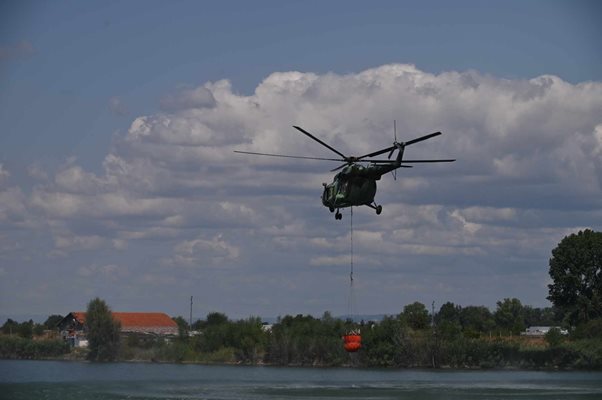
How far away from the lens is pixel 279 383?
122062 mm

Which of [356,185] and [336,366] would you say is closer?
[356,185]

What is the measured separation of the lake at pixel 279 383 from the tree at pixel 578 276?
9.99 meters

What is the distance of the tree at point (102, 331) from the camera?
164500mm

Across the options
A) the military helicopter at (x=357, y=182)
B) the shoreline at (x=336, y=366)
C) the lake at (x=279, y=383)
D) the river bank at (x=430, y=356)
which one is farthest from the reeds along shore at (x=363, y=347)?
the military helicopter at (x=357, y=182)

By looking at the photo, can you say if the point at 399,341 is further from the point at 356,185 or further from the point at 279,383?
the point at 356,185

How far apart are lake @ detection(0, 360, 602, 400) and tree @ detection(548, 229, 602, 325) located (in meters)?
9.99

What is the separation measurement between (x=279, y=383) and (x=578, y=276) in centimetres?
4402

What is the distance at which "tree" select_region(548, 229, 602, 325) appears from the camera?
145125 mm

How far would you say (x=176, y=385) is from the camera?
11888 cm

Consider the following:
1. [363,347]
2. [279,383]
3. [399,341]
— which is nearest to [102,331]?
[363,347]

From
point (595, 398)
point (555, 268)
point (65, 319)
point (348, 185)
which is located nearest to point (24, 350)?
point (65, 319)

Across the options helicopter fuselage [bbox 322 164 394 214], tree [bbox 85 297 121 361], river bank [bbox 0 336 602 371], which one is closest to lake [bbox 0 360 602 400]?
river bank [bbox 0 336 602 371]

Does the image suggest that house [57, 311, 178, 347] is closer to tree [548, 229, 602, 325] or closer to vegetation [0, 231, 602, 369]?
→ vegetation [0, 231, 602, 369]

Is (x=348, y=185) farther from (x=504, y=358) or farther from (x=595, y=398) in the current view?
(x=504, y=358)
